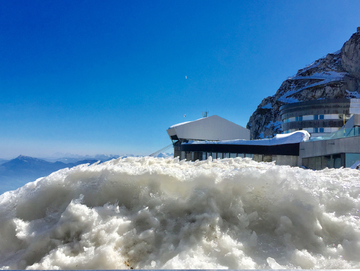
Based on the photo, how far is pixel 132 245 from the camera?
1.48 meters

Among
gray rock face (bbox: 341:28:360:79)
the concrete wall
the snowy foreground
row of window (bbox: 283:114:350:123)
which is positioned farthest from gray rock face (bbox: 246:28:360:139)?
the snowy foreground

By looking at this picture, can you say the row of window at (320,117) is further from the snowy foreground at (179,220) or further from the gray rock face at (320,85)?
the snowy foreground at (179,220)

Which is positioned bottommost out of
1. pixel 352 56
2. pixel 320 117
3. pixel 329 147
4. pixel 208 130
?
pixel 329 147

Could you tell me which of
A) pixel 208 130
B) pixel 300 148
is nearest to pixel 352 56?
pixel 208 130

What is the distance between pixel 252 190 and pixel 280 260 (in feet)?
1.84

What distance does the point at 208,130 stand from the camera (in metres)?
30.8

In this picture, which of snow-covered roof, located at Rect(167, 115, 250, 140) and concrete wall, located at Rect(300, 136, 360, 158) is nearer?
concrete wall, located at Rect(300, 136, 360, 158)

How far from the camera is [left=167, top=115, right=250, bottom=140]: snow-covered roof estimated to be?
2928 cm

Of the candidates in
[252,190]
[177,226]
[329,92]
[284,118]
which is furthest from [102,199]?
[329,92]

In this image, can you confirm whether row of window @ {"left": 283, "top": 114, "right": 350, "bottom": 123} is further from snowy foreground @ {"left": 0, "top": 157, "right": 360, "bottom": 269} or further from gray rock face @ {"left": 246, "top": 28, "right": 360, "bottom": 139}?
snowy foreground @ {"left": 0, "top": 157, "right": 360, "bottom": 269}

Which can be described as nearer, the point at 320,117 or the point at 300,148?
the point at 300,148

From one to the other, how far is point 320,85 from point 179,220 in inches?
2542

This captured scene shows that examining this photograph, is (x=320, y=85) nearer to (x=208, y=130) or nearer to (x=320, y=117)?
(x=320, y=117)

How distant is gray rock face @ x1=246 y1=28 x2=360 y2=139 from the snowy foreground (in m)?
52.9
